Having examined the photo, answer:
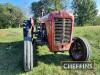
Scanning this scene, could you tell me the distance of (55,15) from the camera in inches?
370

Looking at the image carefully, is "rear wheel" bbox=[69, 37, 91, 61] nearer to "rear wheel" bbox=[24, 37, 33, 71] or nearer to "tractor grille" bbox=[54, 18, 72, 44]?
"tractor grille" bbox=[54, 18, 72, 44]

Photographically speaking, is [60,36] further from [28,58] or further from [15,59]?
[15,59]

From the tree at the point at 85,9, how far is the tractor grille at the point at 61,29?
172ft

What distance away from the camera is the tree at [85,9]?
207 ft

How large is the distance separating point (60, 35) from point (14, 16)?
2145 inches

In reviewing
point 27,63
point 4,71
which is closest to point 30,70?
point 27,63

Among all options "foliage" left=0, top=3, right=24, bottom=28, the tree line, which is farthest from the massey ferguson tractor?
the tree line

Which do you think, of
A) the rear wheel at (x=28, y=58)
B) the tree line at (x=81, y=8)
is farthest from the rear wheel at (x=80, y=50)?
the tree line at (x=81, y=8)

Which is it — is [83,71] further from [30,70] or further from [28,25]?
[28,25]

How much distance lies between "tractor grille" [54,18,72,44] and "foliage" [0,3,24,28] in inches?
1805

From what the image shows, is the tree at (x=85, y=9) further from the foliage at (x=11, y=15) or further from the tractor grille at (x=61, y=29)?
the tractor grille at (x=61, y=29)

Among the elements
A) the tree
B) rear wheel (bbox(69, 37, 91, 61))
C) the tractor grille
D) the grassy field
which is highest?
the tree

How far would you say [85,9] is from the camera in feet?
211

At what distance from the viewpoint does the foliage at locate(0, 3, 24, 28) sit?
57.8 meters
